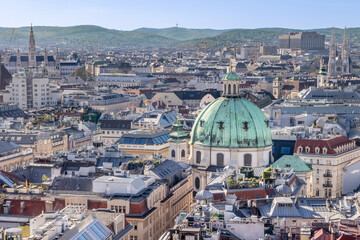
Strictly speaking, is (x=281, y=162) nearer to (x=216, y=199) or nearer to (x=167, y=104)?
(x=216, y=199)

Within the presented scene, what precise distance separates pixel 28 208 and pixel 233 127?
2764cm

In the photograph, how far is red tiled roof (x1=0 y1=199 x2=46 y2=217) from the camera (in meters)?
65.1

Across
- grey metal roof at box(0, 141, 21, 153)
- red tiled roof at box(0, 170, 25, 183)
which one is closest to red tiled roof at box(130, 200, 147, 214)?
red tiled roof at box(0, 170, 25, 183)

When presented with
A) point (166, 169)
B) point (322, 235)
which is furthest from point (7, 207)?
point (322, 235)

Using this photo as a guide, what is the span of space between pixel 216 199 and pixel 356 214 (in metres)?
12.5

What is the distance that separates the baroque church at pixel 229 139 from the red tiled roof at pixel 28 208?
78.2 ft

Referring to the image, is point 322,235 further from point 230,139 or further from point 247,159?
point 230,139

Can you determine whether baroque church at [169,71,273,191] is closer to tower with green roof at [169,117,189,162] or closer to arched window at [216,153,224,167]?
arched window at [216,153,224,167]

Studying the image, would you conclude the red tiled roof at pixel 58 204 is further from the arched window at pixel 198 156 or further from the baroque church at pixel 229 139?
the arched window at pixel 198 156

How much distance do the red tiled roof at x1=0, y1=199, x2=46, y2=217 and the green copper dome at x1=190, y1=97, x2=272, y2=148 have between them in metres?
25.2

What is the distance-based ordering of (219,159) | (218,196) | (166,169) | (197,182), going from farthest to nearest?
1. (197,182)
2. (219,159)
3. (166,169)
4. (218,196)

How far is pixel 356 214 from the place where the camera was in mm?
60562

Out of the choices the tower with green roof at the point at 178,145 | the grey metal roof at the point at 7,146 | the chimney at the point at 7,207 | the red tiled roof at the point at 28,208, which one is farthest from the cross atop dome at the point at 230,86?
the chimney at the point at 7,207

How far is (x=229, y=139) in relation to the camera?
282ft
